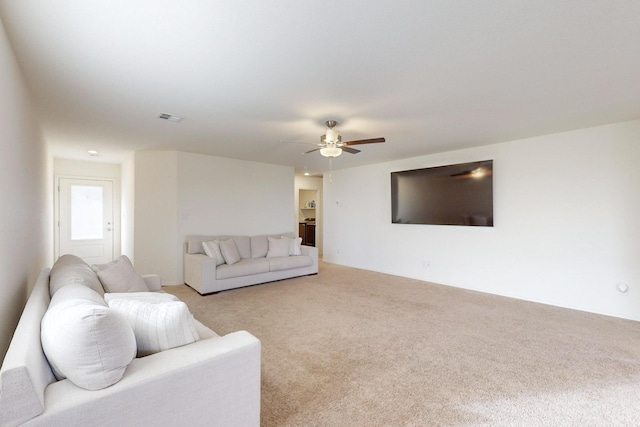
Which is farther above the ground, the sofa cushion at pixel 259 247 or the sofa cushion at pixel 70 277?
the sofa cushion at pixel 70 277

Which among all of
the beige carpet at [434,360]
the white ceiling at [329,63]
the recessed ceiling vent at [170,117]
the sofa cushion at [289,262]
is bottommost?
the beige carpet at [434,360]

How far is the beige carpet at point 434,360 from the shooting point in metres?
1.79

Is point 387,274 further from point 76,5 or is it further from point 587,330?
point 76,5

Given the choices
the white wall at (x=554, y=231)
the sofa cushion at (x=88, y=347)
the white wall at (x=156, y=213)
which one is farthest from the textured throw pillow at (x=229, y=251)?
the sofa cushion at (x=88, y=347)

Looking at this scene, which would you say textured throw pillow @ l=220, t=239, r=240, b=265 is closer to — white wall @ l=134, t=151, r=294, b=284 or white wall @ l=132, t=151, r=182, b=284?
white wall @ l=134, t=151, r=294, b=284

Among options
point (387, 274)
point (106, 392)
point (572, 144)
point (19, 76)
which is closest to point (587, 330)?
point (572, 144)

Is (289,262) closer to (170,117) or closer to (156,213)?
(156,213)

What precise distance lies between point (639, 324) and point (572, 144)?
223 cm

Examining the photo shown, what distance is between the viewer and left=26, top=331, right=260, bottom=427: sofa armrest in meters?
1.02

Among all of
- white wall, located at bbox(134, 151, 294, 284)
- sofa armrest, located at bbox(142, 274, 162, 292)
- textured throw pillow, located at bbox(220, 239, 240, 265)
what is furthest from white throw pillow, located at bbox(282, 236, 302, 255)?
sofa armrest, located at bbox(142, 274, 162, 292)

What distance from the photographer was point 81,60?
2.07 metres

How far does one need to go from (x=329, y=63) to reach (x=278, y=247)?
398 centimetres

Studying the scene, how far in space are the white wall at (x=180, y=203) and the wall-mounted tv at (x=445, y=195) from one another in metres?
3.05

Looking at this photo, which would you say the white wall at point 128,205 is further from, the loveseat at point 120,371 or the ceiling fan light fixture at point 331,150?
the loveseat at point 120,371
